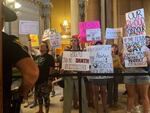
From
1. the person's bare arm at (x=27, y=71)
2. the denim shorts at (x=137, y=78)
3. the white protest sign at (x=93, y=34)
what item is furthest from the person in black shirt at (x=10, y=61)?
the white protest sign at (x=93, y=34)

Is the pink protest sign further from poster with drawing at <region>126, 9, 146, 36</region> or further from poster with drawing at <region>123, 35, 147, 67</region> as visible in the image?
poster with drawing at <region>123, 35, 147, 67</region>

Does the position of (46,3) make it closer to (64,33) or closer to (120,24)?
(64,33)

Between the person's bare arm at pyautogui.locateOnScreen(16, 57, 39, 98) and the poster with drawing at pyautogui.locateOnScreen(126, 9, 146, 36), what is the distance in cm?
329

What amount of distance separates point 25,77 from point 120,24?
13410 millimetres

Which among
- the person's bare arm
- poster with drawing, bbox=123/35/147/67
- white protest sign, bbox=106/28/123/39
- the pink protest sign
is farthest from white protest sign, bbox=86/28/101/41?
the person's bare arm

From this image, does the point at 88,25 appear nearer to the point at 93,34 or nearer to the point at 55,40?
the point at 93,34

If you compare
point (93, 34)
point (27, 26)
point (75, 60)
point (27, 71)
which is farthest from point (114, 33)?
point (27, 71)

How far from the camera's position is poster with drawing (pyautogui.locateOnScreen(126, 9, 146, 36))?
592 cm

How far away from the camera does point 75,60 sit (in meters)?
5.64

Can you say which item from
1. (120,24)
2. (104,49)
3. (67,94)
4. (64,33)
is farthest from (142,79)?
(64,33)

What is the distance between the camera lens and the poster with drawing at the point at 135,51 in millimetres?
5684

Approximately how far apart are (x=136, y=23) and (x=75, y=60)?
1242mm

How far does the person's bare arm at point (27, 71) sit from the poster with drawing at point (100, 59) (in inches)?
113

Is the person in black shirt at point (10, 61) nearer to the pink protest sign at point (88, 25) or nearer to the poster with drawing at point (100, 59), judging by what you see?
the poster with drawing at point (100, 59)
